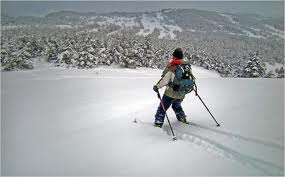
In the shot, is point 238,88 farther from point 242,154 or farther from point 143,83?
point 242,154

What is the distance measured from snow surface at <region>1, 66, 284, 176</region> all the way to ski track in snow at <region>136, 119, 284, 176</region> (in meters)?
0.01

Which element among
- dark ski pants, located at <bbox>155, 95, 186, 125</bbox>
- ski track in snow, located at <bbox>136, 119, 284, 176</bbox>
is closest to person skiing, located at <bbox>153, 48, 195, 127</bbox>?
dark ski pants, located at <bbox>155, 95, 186, 125</bbox>

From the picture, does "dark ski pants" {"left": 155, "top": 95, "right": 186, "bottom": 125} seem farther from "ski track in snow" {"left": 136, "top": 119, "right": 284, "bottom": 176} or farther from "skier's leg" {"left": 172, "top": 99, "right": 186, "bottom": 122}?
"ski track in snow" {"left": 136, "top": 119, "right": 284, "bottom": 176}

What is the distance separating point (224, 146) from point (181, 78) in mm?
2086

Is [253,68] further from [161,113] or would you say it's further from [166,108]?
[161,113]

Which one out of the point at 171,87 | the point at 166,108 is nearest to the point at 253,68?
the point at 166,108

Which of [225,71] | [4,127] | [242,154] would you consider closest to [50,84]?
[4,127]

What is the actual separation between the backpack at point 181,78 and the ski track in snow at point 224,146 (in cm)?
99

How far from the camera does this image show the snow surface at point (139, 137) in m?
4.81

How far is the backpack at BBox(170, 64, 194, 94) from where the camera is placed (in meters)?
6.76

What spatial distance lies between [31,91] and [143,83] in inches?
217

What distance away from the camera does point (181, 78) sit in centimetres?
680

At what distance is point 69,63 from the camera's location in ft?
197

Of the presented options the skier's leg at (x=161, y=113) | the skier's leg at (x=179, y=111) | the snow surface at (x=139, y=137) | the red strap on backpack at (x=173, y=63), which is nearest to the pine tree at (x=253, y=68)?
the snow surface at (x=139, y=137)
